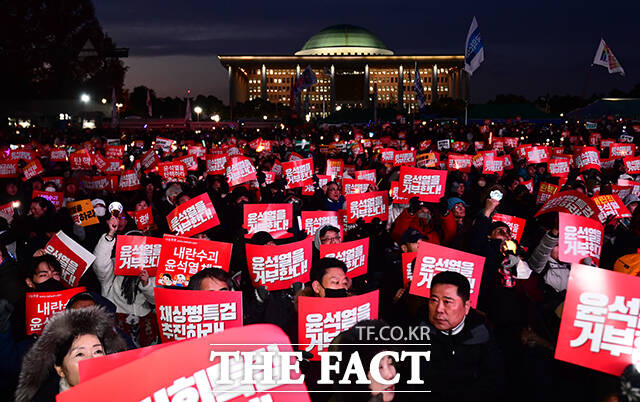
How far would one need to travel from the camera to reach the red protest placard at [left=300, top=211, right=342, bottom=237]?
678 centimetres

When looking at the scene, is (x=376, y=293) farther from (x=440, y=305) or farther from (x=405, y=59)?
(x=405, y=59)

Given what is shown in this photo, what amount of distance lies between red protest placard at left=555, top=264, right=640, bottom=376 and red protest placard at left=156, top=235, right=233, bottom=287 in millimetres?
2622

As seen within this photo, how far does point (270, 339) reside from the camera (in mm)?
1955

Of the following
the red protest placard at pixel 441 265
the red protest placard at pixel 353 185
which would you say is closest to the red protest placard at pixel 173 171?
the red protest placard at pixel 353 185

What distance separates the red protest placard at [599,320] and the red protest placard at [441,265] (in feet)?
4.39

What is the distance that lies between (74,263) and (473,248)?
320 centimetres

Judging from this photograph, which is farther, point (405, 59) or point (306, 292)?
point (405, 59)

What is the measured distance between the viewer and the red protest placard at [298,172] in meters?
9.40

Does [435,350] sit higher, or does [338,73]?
[338,73]

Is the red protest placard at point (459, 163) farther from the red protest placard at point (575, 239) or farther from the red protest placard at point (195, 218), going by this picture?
the red protest placard at point (575, 239)

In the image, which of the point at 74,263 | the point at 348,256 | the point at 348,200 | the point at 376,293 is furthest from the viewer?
the point at 348,200

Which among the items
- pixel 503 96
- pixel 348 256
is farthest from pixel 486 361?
pixel 503 96

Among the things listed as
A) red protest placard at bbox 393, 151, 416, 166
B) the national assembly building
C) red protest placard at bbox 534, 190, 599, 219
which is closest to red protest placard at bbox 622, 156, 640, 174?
red protest placard at bbox 393, 151, 416, 166

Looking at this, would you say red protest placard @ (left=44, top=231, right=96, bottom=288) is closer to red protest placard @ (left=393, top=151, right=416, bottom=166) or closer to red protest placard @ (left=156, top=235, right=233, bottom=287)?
red protest placard @ (left=156, top=235, right=233, bottom=287)
